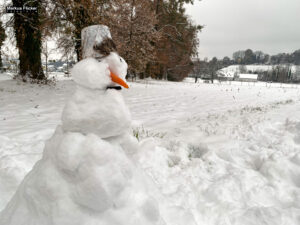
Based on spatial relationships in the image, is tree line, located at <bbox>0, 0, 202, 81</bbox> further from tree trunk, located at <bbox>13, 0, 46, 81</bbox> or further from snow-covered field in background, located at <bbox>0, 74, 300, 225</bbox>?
snow-covered field in background, located at <bbox>0, 74, 300, 225</bbox>

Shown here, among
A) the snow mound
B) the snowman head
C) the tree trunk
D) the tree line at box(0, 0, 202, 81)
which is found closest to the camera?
the snow mound

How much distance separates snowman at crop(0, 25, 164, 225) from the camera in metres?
1.26

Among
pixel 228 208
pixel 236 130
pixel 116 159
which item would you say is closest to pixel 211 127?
pixel 236 130

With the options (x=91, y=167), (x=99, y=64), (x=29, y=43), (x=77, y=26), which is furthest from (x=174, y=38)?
(x=91, y=167)

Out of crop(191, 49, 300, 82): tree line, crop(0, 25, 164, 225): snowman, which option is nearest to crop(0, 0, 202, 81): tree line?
crop(0, 25, 164, 225): snowman

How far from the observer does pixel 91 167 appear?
1257 millimetres

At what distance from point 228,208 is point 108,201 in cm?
157

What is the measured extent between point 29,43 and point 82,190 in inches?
437

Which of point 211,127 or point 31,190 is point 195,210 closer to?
point 31,190

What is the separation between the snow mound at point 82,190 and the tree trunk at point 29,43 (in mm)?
9741

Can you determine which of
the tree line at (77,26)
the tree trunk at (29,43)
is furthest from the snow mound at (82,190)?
the tree trunk at (29,43)

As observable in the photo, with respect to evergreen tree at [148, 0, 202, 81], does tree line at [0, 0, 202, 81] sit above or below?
below

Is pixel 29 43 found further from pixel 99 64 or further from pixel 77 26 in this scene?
pixel 99 64

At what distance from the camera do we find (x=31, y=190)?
137cm
